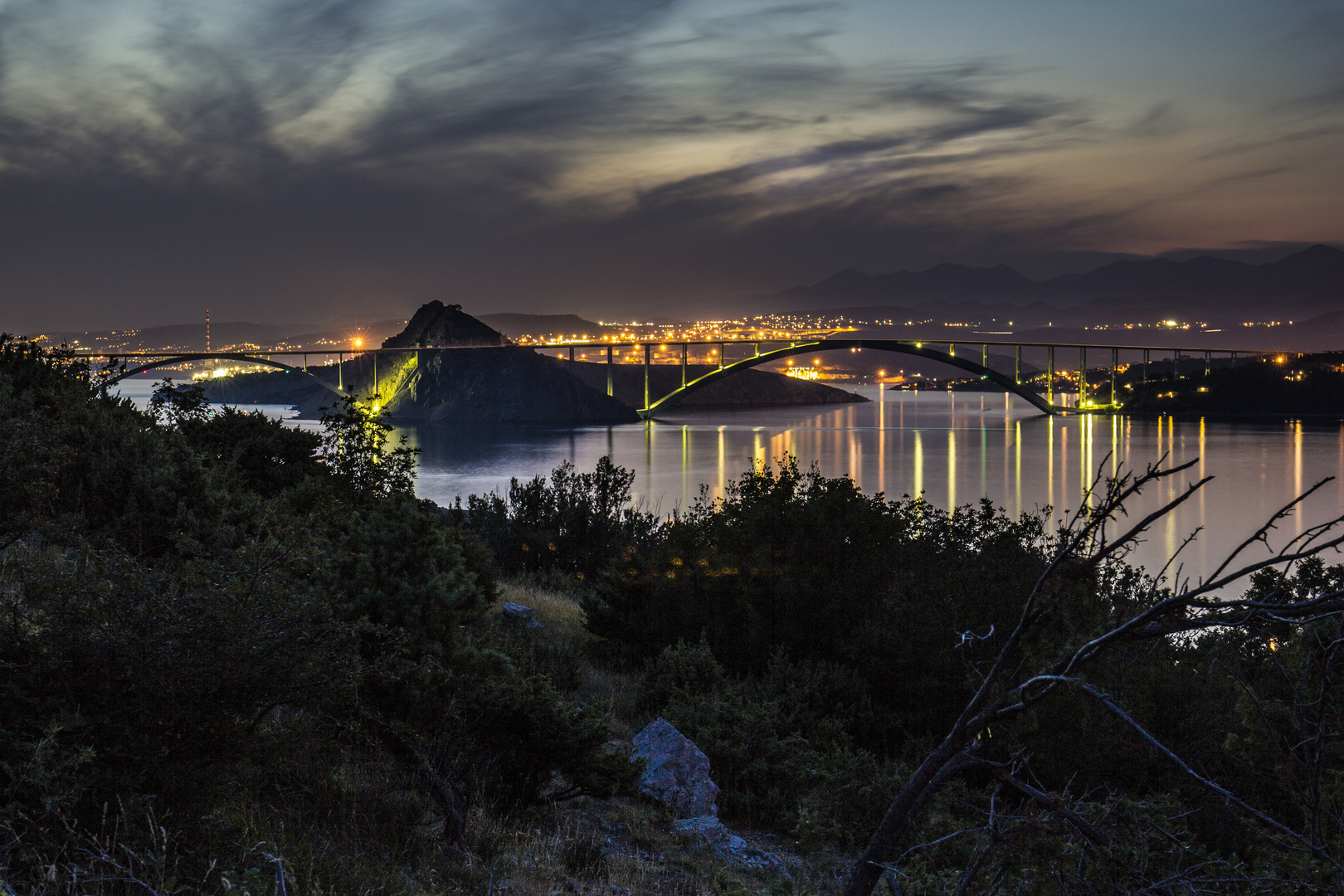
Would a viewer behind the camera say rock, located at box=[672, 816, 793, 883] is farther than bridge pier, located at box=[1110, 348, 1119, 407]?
No

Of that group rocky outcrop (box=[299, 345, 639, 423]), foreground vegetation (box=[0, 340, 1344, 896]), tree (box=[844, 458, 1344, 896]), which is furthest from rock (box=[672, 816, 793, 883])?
rocky outcrop (box=[299, 345, 639, 423])

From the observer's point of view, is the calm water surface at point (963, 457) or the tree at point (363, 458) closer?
the tree at point (363, 458)

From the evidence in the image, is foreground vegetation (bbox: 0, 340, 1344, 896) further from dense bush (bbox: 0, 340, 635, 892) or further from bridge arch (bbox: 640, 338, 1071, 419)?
bridge arch (bbox: 640, 338, 1071, 419)

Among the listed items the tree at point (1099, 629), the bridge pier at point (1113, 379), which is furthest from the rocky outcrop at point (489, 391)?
the tree at point (1099, 629)

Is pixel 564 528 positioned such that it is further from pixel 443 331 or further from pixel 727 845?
pixel 443 331

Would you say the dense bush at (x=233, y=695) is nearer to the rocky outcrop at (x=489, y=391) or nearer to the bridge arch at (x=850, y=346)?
the bridge arch at (x=850, y=346)

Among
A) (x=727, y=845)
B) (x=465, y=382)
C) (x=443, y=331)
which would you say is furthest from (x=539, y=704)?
(x=443, y=331)

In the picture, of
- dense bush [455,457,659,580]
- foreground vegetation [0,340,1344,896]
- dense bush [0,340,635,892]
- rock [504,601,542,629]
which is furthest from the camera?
dense bush [455,457,659,580]
